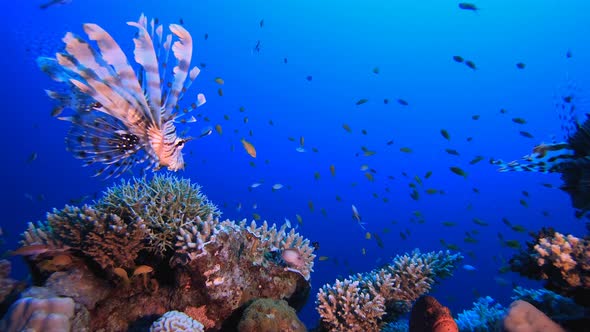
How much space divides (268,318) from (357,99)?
61127 mm

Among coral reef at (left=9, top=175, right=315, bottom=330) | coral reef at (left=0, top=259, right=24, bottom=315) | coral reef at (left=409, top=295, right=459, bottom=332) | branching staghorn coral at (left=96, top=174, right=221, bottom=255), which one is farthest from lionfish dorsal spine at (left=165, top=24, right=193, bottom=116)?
coral reef at (left=409, top=295, right=459, bottom=332)

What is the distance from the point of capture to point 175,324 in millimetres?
2857

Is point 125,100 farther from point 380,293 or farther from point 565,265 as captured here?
point 565,265

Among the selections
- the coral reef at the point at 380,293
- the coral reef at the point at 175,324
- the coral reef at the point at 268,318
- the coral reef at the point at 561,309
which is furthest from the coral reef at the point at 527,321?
the coral reef at the point at 175,324

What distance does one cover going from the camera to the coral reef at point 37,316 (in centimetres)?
264

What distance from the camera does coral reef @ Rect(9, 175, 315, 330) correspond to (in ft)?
10.6

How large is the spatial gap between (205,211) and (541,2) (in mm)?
72007

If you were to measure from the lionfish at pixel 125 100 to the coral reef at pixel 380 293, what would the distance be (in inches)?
103

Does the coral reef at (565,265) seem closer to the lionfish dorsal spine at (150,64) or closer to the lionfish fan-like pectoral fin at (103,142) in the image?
the lionfish dorsal spine at (150,64)

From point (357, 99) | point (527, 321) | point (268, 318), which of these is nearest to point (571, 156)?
point (527, 321)

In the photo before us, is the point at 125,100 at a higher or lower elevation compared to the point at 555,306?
higher

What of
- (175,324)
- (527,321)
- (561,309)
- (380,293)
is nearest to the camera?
(527,321)

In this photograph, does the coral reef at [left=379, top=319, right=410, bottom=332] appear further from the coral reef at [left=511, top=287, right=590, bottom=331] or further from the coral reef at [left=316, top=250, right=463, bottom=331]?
the coral reef at [left=511, top=287, right=590, bottom=331]

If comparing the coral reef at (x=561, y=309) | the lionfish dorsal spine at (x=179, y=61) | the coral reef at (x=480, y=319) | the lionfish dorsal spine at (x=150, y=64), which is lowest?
the coral reef at (x=480, y=319)
